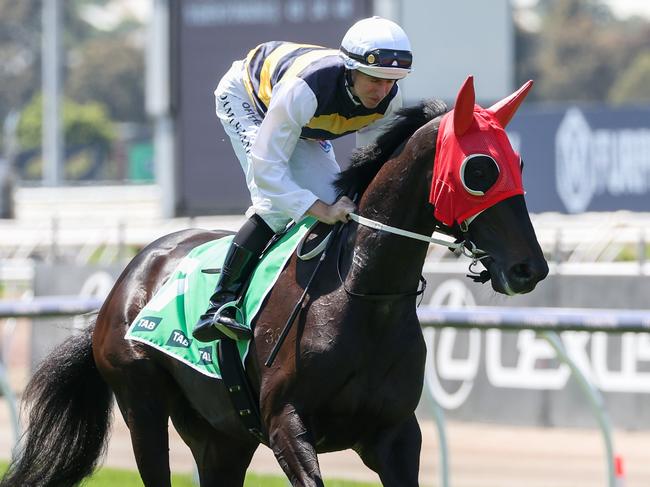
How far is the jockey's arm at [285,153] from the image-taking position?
14.4 ft

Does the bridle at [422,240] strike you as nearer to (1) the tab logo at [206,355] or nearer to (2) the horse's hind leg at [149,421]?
(1) the tab logo at [206,355]

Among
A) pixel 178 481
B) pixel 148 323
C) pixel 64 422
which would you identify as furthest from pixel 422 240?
pixel 178 481

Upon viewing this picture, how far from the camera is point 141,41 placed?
242ft

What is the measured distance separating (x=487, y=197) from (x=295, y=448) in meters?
0.97

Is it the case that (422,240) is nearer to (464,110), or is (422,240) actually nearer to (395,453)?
(464,110)

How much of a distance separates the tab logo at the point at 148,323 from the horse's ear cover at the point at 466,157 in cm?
139

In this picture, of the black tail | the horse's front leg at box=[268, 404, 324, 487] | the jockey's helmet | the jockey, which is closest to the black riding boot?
the jockey

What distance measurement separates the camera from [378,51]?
430 centimetres

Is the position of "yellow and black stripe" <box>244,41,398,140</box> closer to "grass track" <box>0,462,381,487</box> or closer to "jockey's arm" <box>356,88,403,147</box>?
"jockey's arm" <box>356,88,403,147</box>

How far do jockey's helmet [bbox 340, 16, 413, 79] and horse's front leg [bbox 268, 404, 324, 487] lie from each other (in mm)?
1065

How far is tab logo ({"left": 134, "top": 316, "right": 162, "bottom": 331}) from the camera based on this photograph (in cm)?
507

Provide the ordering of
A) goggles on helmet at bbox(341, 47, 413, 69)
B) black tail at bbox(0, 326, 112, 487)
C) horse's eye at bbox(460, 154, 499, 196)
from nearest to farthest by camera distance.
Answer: horse's eye at bbox(460, 154, 499, 196)
goggles on helmet at bbox(341, 47, 413, 69)
black tail at bbox(0, 326, 112, 487)

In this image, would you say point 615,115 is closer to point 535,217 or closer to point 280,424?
point 535,217

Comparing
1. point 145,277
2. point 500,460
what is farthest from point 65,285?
point 145,277
